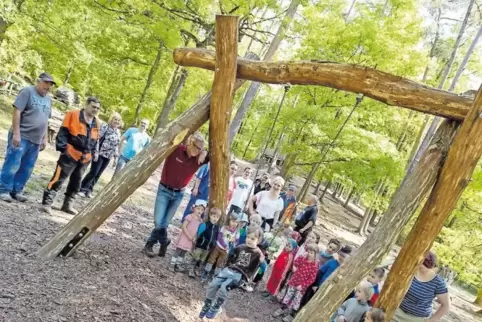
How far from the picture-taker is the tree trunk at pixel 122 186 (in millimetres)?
3928

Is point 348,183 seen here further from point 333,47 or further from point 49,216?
point 49,216

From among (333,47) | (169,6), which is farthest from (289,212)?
(333,47)

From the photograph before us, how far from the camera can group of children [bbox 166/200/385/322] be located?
13.4 ft

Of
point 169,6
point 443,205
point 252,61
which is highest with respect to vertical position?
point 169,6

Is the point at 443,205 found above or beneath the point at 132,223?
above

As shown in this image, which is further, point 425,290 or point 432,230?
point 425,290

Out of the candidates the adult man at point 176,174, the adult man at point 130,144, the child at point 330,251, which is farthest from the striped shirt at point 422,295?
the adult man at point 130,144

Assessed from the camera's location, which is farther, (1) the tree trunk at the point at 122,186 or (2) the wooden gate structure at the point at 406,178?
(1) the tree trunk at the point at 122,186

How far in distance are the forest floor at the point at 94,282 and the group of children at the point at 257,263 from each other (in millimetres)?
241

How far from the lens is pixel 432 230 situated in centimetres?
351

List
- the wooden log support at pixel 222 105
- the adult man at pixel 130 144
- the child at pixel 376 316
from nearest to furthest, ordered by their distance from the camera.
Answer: the child at pixel 376 316 < the wooden log support at pixel 222 105 < the adult man at pixel 130 144

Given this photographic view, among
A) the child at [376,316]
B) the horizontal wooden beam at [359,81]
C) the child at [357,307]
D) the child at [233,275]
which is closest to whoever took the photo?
the child at [376,316]

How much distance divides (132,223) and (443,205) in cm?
461

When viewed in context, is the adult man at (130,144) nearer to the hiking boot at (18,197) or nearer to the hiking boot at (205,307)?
the hiking boot at (18,197)
